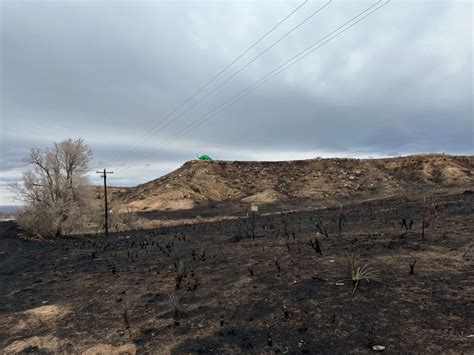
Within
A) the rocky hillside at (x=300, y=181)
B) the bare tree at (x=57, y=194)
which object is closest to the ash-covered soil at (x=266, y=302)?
the bare tree at (x=57, y=194)

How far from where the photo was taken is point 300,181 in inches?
2522

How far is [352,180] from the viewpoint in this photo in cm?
6147

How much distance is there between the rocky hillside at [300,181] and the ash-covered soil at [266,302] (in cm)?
3737

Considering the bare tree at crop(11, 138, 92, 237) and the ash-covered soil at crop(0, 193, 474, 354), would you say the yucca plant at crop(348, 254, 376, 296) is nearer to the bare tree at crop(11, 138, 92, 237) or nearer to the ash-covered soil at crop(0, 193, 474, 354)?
the ash-covered soil at crop(0, 193, 474, 354)

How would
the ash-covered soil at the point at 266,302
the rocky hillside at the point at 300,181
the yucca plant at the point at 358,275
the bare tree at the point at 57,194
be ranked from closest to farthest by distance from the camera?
1. the ash-covered soil at the point at 266,302
2. the yucca plant at the point at 358,275
3. the bare tree at the point at 57,194
4. the rocky hillside at the point at 300,181

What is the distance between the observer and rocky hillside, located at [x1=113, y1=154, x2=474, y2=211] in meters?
54.2

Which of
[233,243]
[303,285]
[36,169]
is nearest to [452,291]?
[303,285]

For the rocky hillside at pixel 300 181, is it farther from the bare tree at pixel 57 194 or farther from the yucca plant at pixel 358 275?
the yucca plant at pixel 358 275

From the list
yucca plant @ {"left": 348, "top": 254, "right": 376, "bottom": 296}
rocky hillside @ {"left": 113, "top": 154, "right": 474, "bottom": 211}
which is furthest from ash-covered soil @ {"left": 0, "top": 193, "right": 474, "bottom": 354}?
rocky hillside @ {"left": 113, "top": 154, "right": 474, "bottom": 211}

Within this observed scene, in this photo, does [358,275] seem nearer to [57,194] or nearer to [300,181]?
[57,194]

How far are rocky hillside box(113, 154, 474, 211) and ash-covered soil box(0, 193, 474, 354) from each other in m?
37.4

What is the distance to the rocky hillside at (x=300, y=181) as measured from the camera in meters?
54.2

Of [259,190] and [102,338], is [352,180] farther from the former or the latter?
[102,338]

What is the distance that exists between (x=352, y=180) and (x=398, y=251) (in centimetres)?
5263
